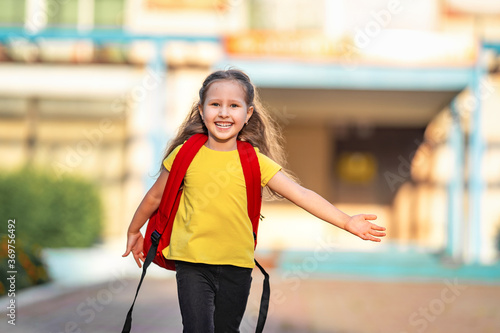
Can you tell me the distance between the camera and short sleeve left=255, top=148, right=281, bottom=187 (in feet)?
10.1

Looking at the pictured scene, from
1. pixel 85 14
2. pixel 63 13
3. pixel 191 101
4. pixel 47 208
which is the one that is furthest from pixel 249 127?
pixel 63 13

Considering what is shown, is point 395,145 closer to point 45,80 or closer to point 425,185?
point 425,185

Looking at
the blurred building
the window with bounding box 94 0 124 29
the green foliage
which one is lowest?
the green foliage

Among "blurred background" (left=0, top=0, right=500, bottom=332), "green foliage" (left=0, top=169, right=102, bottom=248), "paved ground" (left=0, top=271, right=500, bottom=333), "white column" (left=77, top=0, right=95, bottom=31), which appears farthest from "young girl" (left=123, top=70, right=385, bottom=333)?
"white column" (left=77, top=0, right=95, bottom=31)

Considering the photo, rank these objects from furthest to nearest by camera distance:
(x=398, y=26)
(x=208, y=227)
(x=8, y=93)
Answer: (x=8, y=93) < (x=398, y=26) < (x=208, y=227)

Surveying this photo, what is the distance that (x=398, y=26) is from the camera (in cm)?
1295

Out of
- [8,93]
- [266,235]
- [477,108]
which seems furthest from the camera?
[266,235]

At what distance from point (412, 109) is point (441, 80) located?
2.75 metres

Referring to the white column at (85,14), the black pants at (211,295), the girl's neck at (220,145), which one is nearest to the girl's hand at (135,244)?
the black pants at (211,295)

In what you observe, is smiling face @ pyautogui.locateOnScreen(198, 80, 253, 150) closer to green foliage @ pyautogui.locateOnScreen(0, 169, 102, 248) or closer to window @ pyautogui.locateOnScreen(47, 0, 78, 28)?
green foliage @ pyautogui.locateOnScreen(0, 169, 102, 248)

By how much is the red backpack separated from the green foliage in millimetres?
8016

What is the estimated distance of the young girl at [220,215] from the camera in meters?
2.98

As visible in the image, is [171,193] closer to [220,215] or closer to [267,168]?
[220,215]

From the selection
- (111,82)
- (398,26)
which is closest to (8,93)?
(111,82)
